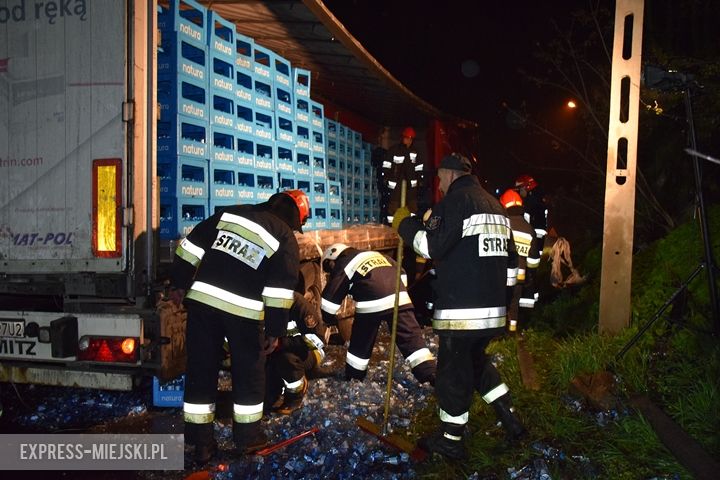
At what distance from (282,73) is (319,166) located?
3.83ft

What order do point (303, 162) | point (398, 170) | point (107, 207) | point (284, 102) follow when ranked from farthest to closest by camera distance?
point (398, 170) < point (303, 162) < point (284, 102) < point (107, 207)

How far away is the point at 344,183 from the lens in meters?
7.30

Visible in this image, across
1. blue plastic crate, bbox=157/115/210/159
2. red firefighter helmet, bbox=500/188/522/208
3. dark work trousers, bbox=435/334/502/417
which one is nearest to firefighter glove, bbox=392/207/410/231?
dark work trousers, bbox=435/334/502/417

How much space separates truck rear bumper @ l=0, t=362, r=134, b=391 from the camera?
143 inches

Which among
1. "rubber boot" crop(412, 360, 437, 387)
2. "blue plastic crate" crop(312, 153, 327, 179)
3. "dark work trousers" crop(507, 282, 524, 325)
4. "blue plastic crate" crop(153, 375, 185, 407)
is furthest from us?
"dark work trousers" crop(507, 282, 524, 325)

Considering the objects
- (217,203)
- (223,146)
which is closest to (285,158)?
(223,146)

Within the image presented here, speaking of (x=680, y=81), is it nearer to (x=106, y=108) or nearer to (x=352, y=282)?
(x=352, y=282)

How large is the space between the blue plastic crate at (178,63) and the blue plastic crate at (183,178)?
597mm

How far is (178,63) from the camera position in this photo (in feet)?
13.0

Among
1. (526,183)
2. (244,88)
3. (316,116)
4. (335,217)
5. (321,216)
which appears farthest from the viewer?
(526,183)

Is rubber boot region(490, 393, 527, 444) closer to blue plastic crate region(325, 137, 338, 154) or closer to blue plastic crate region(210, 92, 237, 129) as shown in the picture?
blue plastic crate region(210, 92, 237, 129)

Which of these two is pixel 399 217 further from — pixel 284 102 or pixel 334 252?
pixel 284 102

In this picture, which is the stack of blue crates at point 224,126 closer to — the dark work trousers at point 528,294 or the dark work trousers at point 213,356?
the dark work trousers at point 213,356

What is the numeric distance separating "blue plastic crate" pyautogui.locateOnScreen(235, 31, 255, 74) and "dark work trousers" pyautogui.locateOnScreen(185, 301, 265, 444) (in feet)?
7.12
